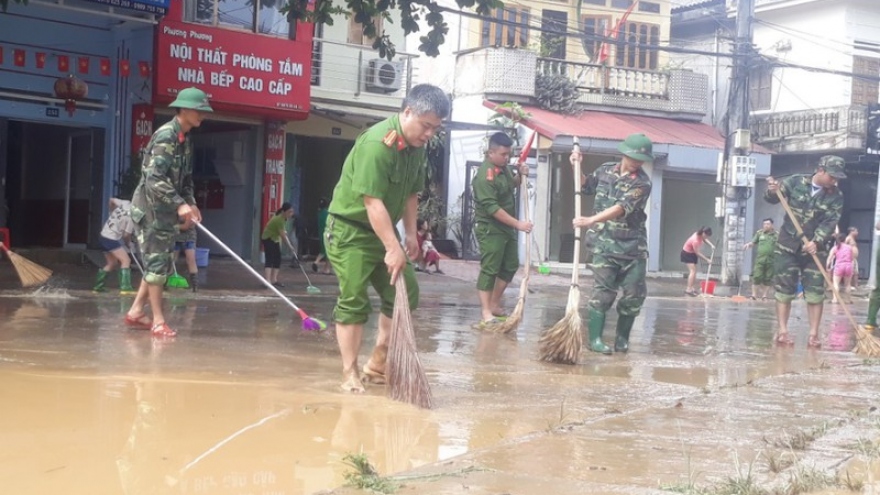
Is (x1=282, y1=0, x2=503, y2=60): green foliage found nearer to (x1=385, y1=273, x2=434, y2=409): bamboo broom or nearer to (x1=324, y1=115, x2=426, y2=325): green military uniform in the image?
(x1=324, y1=115, x2=426, y2=325): green military uniform

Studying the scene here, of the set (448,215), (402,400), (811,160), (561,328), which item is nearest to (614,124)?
(448,215)

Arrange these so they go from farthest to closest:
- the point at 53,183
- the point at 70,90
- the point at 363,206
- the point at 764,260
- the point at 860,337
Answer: the point at 764,260 → the point at 53,183 → the point at 70,90 → the point at 860,337 → the point at 363,206

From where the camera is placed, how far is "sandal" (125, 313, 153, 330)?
844cm

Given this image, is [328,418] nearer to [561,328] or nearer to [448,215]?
[561,328]

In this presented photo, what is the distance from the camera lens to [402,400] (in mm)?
5547

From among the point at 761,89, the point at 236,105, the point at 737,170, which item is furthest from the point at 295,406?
the point at 761,89

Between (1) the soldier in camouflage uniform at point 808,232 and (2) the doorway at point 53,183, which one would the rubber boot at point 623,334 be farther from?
→ (2) the doorway at point 53,183

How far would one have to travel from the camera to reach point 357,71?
2180 centimetres

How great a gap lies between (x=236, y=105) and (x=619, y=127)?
35.3ft

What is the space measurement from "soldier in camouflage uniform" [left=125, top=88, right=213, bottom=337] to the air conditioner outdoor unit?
13.9 meters

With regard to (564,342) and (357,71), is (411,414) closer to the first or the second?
(564,342)

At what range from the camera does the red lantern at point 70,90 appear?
16.8 meters

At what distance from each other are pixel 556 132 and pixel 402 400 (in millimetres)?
19220

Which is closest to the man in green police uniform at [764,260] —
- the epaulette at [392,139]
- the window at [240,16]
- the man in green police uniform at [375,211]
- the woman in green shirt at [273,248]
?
the woman in green shirt at [273,248]
